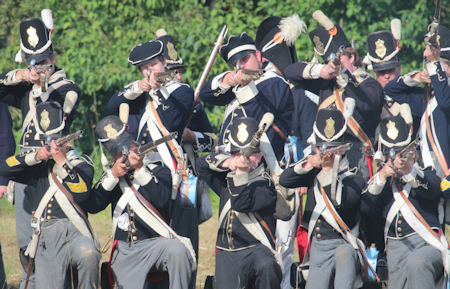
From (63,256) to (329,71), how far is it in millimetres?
2588

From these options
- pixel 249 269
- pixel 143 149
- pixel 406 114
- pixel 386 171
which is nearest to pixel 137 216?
pixel 143 149

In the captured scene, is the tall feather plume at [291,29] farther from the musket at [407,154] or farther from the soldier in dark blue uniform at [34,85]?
the soldier in dark blue uniform at [34,85]

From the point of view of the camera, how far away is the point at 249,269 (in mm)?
4797

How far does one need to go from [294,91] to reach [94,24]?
4.90 meters

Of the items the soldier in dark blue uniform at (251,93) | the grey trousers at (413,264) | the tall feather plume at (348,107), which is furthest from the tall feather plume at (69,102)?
the grey trousers at (413,264)

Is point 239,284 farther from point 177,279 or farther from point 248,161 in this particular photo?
point 248,161

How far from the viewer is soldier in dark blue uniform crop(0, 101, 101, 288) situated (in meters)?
4.93

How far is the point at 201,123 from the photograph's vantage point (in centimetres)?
638

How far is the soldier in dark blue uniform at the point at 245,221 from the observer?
476 cm

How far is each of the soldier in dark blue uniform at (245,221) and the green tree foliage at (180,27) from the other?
4420mm

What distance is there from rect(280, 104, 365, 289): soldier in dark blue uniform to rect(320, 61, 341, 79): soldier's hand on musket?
1.73 feet

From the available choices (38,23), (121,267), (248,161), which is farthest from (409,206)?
(38,23)

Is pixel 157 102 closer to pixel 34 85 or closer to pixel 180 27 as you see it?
pixel 34 85

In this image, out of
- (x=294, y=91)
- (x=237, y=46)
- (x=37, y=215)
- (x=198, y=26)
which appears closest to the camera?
(x=37, y=215)
